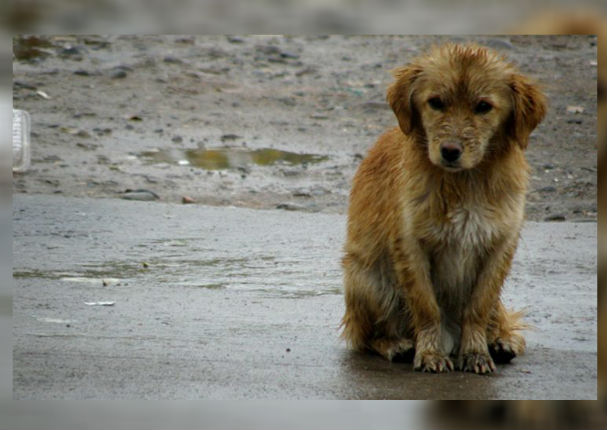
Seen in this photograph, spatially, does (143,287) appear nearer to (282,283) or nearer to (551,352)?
(282,283)

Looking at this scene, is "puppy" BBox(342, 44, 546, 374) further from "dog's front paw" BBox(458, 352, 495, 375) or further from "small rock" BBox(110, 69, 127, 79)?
"small rock" BBox(110, 69, 127, 79)

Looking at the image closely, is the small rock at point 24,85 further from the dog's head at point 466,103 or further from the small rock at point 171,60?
the dog's head at point 466,103

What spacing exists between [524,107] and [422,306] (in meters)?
0.93

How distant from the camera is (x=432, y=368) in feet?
15.4

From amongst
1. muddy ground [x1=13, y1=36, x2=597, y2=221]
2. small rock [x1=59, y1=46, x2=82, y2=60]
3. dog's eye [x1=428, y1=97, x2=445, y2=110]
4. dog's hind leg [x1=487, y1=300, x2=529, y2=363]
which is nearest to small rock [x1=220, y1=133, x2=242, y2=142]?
muddy ground [x1=13, y1=36, x2=597, y2=221]

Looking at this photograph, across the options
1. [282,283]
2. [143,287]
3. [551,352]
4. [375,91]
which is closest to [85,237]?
[143,287]

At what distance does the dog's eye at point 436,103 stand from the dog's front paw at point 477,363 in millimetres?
1080

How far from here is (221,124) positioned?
8.66 metres

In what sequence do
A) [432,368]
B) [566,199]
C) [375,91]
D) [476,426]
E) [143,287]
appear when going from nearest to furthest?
[476,426]
[432,368]
[143,287]
[566,199]
[375,91]

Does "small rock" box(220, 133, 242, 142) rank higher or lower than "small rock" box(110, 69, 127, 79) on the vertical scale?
lower

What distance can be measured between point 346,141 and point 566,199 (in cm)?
201

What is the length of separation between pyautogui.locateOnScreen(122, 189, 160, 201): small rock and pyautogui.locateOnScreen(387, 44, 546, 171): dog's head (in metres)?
3.68

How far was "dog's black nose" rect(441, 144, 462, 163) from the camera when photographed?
4.29 metres

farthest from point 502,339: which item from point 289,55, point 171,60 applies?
point 171,60
